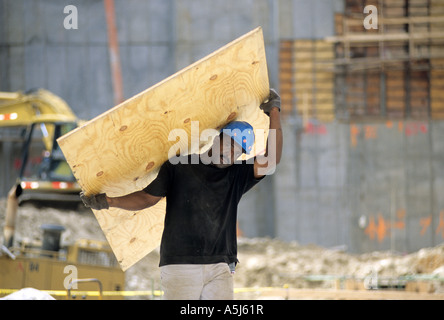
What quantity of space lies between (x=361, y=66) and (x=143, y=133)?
1373 cm

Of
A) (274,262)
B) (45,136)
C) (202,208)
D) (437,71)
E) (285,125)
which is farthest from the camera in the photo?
(437,71)

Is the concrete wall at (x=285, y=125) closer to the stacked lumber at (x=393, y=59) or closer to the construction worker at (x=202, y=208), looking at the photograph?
the stacked lumber at (x=393, y=59)

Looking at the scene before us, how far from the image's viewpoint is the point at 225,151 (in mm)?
4309

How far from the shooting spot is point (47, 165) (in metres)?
14.2

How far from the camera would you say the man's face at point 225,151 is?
430cm

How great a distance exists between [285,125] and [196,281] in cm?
1330

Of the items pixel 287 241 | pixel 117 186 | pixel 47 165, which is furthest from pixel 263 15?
pixel 117 186

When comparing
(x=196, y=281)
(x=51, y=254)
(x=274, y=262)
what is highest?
(x=274, y=262)

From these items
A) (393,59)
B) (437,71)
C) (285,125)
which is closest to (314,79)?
(285,125)

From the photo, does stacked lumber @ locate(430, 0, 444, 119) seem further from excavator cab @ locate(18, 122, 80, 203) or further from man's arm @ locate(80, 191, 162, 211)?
man's arm @ locate(80, 191, 162, 211)

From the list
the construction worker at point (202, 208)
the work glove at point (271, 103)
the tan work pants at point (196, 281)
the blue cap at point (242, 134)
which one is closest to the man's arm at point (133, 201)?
the construction worker at point (202, 208)

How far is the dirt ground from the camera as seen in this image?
13.7 metres

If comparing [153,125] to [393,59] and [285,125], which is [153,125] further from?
[393,59]
